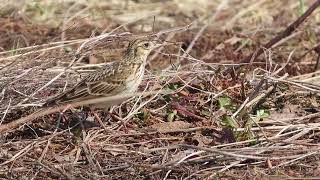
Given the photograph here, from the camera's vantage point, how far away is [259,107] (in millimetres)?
6332

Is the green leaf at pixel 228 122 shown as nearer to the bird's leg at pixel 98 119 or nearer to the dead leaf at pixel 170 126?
the dead leaf at pixel 170 126

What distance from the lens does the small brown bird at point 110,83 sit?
580 centimetres

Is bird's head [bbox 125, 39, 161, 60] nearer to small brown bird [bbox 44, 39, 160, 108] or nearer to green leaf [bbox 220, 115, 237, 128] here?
small brown bird [bbox 44, 39, 160, 108]

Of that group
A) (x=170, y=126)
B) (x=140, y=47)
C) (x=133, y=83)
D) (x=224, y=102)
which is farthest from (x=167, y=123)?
(x=140, y=47)

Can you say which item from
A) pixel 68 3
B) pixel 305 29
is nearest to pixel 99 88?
pixel 305 29

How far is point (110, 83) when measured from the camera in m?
5.97

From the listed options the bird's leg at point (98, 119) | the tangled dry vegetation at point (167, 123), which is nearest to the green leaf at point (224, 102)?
the tangled dry vegetation at point (167, 123)

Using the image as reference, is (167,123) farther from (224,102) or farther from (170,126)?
(224,102)

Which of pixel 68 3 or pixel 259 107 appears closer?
pixel 259 107

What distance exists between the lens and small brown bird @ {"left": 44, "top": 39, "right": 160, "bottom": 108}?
5797 mm

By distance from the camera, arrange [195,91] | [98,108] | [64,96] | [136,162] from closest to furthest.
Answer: [136,162], [64,96], [98,108], [195,91]

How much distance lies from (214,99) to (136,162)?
1.22 meters

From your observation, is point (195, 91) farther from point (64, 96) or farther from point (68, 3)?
point (68, 3)

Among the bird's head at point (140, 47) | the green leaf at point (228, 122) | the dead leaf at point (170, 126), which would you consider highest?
the bird's head at point (140, 47)
